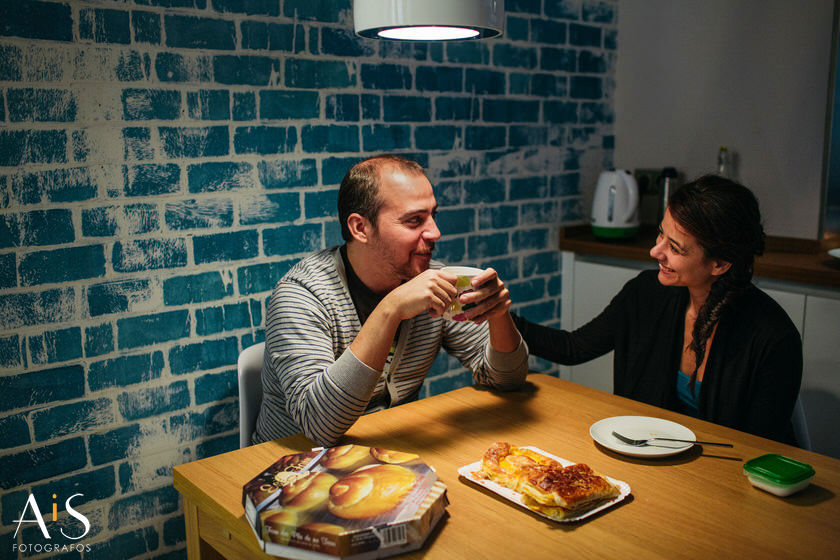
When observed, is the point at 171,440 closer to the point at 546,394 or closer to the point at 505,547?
the point at 546,394

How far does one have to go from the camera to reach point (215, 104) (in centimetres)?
205

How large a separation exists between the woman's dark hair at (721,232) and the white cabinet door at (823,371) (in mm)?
758

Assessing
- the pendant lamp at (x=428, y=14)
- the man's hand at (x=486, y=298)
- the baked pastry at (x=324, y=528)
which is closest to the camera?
the baked pastry at (x=324, y=528)

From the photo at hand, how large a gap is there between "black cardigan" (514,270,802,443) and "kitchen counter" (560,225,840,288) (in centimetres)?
71

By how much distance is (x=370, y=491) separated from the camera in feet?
3.34

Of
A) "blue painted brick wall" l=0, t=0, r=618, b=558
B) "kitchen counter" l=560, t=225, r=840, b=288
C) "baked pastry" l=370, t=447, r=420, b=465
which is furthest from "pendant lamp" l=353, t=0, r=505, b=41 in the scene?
"kitchen counter" l=560, t=225, r=840, b=288

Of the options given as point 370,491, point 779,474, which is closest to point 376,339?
point 370,491

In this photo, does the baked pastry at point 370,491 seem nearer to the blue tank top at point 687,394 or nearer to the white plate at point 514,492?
the white plate at point 514,492

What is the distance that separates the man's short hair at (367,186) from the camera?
1.65 meters

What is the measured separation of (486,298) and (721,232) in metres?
0.62

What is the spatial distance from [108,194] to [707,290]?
1.58 meters

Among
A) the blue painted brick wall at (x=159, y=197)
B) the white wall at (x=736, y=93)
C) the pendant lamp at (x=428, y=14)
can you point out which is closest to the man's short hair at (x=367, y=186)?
the pendant lamp at (x=428, y=14)

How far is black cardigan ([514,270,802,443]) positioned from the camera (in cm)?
154

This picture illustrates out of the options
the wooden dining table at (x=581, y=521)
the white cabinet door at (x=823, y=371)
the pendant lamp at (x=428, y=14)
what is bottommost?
the white cabinet door at (x=823, y=371)
